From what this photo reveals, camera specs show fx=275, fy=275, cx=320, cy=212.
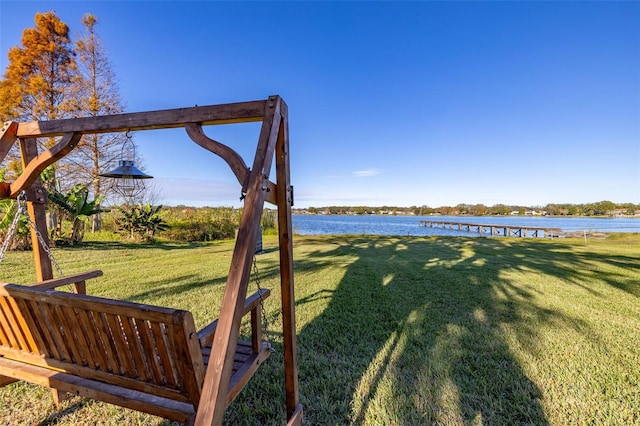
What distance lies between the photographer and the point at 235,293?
1.22 meters

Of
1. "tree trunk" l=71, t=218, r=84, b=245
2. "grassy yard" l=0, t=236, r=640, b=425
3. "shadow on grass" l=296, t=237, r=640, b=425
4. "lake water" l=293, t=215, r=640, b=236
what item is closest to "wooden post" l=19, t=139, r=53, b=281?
"grassy yard" l=0, t=236, r=640, b=425

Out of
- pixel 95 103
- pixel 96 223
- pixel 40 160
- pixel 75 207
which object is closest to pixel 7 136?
pixel 40 160

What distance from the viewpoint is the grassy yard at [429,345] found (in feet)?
6.63

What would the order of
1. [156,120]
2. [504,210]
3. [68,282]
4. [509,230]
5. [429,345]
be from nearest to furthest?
1. [156,120]
2. [68,282]
3. [429,345]
4. [509,230]
5. [504,210]

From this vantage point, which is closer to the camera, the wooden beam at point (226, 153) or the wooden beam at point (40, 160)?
the wooden beam at point (226, 153)

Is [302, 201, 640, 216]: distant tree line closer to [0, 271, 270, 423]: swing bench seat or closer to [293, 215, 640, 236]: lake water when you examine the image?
[293, 215, 640, 236]: lake water

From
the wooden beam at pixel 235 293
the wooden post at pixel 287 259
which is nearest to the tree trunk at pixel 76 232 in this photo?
the wooden post at pixel 287 259

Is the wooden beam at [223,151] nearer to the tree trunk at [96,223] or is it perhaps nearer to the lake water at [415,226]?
the tree trunk at [96,223]

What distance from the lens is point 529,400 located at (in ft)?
6.93

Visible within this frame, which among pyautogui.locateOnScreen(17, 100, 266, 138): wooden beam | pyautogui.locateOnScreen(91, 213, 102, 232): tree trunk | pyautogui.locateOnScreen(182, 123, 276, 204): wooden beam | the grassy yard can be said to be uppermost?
pyautogui.locateOnScreen(17, 100, 266, 138): wooden beam

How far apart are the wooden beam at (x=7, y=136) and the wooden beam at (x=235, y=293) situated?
221 cm

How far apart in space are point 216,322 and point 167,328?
15.3 inches

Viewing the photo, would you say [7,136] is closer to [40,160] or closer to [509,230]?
[40,160]

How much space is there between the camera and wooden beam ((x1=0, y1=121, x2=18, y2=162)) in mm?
2115
